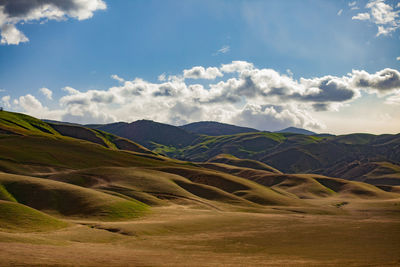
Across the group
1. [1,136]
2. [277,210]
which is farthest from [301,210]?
[1,136]

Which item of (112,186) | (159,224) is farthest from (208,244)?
(112,186)

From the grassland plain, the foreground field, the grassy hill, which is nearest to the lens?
the foreground field

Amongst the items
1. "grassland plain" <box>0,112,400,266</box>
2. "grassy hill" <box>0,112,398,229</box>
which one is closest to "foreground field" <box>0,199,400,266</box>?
"grassland plain" <box>0,112,400,266</box>

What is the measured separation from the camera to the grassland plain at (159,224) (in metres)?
29.4

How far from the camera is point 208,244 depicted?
4078 centimetres

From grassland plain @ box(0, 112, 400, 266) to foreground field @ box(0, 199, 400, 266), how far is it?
10 cm

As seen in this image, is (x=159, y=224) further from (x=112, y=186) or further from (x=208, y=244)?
(x=112, y=186)

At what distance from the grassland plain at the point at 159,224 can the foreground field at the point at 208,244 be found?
96 millimetres

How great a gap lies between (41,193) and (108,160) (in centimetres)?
7825

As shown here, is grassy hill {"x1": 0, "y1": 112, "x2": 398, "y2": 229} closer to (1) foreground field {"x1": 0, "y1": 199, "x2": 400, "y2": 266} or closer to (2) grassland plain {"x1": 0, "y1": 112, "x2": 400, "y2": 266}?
(2) grassland plain {"x1": 0, "y1": 112, "x2": 400, "y2": 266}

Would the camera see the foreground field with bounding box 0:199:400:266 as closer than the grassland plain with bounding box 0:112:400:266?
Yes

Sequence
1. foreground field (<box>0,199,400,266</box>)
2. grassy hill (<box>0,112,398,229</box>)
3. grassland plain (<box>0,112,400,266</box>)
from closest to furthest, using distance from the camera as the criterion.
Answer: foreground field (<box>0,199,400,266</box>) → grassland plain (<box>0,112,400,266</box>) → grassy hill (<box>0,112,398,229</box>)

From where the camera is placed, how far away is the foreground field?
2705 cm

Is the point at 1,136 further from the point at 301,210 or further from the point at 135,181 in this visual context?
the point at 301,210
